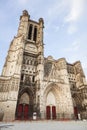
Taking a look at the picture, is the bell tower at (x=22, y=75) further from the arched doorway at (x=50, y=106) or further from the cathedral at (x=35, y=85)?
the arched doorway at (x=50, y=106)

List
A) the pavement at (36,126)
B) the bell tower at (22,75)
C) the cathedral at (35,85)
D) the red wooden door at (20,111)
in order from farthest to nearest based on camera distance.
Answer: the red wooden door at (20,111)
the cathedral at (35,85)
the bell tower at (22,75)
the pavement at (36,126)

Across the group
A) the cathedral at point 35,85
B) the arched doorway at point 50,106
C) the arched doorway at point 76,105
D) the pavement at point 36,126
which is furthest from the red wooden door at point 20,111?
the arched doorway at point 76,105

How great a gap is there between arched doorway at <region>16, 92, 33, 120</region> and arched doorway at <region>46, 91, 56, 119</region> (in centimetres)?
343

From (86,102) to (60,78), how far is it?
715cm

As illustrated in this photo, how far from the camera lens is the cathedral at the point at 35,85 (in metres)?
18.7

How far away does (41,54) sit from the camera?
24.5 meters

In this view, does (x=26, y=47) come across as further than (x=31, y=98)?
Yes

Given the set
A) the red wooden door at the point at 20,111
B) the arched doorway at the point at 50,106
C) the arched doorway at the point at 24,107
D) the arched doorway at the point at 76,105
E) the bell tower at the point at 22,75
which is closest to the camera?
the bell tower at the point at 22,75

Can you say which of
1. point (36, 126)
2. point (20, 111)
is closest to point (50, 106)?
point (20, 111)

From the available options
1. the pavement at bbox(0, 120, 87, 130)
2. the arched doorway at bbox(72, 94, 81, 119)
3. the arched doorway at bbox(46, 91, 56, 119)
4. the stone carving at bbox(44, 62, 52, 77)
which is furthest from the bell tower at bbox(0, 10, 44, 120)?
the arched doorway at bbox(72, 94, 81, 119)

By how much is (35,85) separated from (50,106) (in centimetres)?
494

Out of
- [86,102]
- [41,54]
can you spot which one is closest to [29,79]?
[41,54]

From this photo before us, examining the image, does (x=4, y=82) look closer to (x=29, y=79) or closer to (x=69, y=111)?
(x=29, y=79)

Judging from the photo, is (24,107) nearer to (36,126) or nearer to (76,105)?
(36,126)
